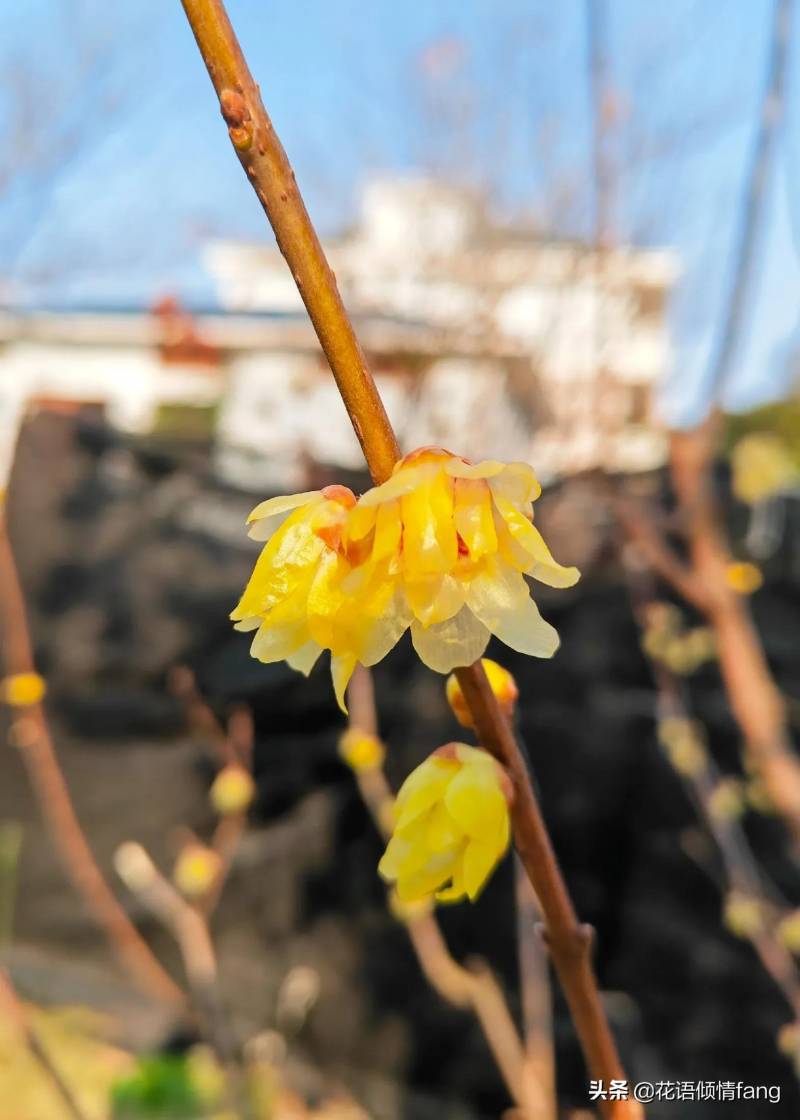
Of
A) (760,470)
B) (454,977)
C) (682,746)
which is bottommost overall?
(454,977)

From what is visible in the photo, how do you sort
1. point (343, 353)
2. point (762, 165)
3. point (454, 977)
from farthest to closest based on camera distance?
point (454, 977)
point (762, 165)
point (343, 353)

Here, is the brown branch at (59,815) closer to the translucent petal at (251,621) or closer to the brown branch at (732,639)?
the brown branch at (732,639)

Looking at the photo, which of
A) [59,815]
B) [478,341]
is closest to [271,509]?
[59,815]

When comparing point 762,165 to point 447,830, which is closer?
point 447,830

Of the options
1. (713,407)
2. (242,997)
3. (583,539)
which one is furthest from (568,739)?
(713,407)

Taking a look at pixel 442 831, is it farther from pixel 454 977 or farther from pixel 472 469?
pixel 454 977

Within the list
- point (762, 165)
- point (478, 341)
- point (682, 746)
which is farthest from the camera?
point (478, 341)

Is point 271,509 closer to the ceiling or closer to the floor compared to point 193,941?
closer to the ceiling
